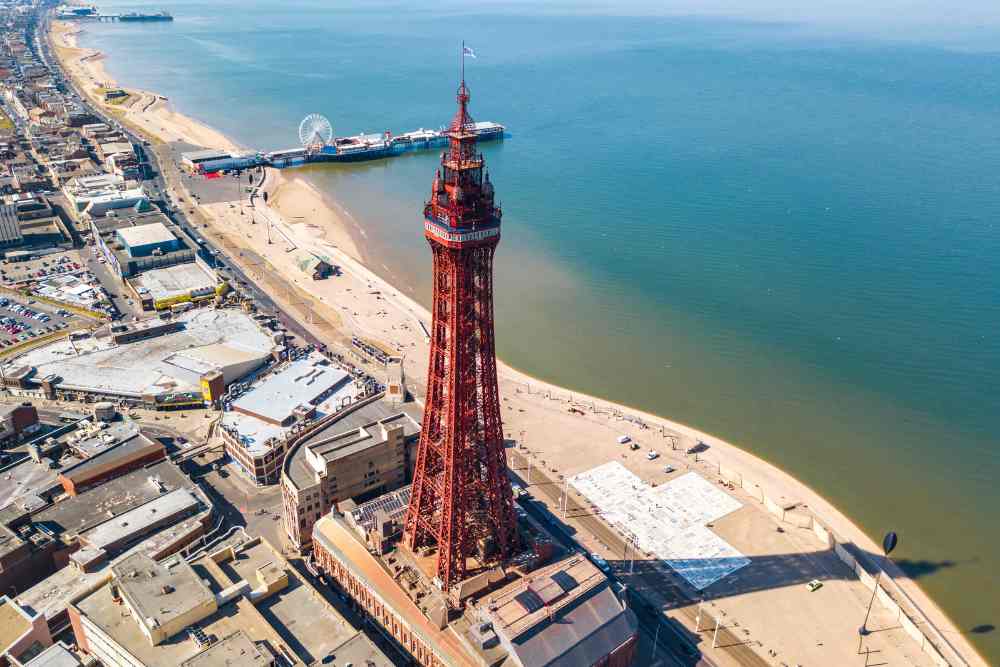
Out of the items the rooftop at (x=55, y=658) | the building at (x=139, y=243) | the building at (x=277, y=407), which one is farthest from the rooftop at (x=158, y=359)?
the rooftop at (x=55, y=658)

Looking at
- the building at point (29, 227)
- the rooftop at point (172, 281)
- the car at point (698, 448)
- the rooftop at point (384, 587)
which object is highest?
the building at point (29, 227)

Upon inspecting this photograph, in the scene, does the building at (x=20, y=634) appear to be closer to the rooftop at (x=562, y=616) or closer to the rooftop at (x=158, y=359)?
the rooftop at (x=562, y=616)

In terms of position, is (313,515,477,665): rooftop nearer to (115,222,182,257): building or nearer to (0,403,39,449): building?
(0,403,39,449): building

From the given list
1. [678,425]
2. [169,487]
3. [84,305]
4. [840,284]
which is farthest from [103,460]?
[840,284]

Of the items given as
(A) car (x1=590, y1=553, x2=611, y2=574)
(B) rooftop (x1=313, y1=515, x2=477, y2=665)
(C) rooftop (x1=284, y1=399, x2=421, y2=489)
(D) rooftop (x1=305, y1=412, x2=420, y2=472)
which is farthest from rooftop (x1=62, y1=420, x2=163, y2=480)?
(A) car (x1=590, y1=553, x2=611, y2=574)

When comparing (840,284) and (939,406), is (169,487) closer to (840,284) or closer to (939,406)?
(939,406)

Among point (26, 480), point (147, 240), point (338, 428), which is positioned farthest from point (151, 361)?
point (147, 240)

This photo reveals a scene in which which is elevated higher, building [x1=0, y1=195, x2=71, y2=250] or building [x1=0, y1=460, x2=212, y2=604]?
building [x1=0, y1=195, x2=71, y2=250]
